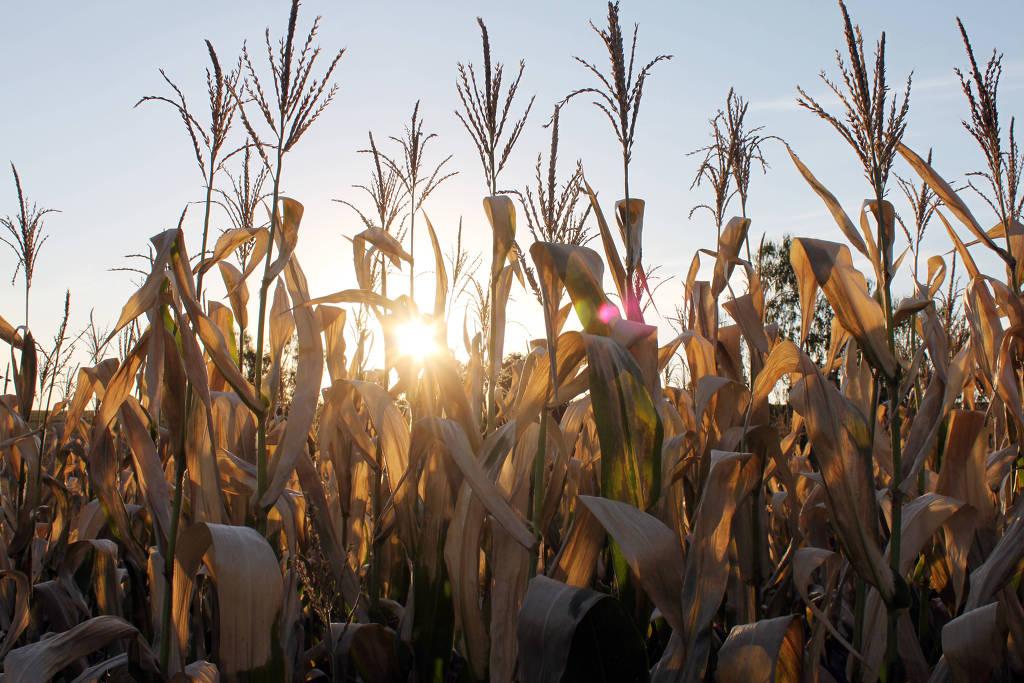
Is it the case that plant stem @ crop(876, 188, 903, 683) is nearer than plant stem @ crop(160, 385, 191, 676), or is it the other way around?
plant stem @ crop(876, 188, 903, 683)

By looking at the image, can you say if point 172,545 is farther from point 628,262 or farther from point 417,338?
point 628,262

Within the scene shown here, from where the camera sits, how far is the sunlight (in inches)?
74.5

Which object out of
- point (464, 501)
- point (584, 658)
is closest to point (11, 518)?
point (464, 501)

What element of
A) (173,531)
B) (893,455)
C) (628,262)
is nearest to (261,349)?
(173,531)

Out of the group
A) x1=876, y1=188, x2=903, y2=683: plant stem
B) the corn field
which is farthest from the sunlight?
x1=876, y1=188, x2=903, y2=683: plant stem

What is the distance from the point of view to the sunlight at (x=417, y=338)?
1.89m

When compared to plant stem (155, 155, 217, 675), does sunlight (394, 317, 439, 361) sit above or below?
above

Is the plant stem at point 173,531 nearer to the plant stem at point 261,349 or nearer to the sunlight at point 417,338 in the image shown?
the plant stem at point 261,349

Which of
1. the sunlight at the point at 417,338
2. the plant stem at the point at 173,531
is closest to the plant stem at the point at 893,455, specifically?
the sunlight at the point at 417,338

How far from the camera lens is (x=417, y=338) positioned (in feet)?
6.70

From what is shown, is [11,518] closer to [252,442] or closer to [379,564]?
[252,442]

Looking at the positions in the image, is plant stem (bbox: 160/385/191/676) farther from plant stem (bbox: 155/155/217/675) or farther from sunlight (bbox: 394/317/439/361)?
sunlight (bbox: 394/317/439/361)

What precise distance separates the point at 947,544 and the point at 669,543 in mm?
971

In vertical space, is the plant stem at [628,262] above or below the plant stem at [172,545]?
above
